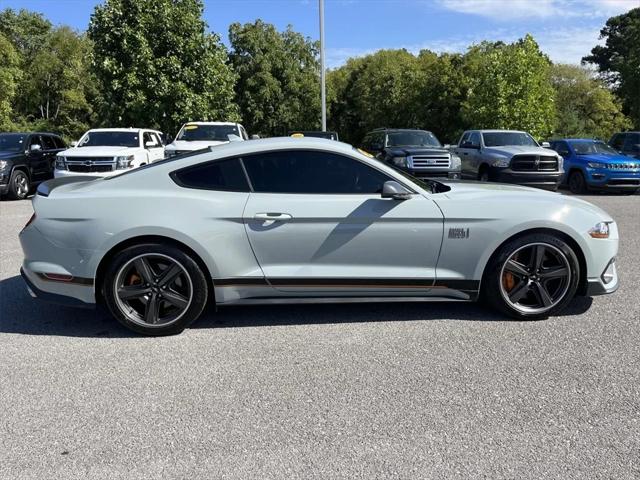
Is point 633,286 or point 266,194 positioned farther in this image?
point 633,286

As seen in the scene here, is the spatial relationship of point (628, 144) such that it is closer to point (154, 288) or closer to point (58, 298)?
point (154, 288)

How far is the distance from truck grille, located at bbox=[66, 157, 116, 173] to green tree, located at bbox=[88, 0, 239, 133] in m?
9.10

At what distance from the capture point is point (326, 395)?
353cm

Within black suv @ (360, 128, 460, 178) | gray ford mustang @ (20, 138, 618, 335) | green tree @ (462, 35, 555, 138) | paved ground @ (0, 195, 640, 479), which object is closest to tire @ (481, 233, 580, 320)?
gray ford mustang @ (20, 138, 618, 335)

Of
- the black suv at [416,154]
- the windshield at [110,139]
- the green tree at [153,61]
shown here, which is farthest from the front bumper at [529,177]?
the green tree at [153,61]

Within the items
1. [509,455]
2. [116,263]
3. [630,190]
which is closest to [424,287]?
[509,455]

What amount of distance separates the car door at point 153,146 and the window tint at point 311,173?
442 inches

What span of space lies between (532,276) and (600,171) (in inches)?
487

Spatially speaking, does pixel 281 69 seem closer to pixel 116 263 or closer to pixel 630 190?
pixel 630 190

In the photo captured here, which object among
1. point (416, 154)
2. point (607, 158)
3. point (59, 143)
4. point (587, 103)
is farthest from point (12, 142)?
point (587, 103)

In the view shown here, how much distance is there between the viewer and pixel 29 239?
459 cm

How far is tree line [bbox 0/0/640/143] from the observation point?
22016 millimetres

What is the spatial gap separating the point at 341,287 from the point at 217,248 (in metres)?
1.02

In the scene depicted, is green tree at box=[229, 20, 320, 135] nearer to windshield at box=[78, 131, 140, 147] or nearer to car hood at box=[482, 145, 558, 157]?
windshield at box=[78, 131, 140, 147]
